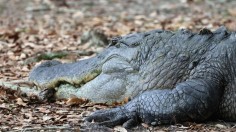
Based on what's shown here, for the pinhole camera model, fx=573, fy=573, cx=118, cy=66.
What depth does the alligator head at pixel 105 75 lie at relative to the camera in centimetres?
580

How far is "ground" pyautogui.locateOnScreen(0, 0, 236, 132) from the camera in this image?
5.31 m

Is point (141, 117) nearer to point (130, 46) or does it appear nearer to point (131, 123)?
point (131, 123)

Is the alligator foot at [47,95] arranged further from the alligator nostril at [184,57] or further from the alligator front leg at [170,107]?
the alligator nostril at [184,57]

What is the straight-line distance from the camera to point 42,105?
19.9ft

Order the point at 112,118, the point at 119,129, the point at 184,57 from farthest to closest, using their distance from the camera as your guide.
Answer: the point at 184,57 < the point at 112,118 < the point at 119,129

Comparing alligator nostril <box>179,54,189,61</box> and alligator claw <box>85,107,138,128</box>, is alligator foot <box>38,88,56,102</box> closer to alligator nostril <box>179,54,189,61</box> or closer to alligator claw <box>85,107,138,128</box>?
alligator claw <box>85,107,138,128</box>

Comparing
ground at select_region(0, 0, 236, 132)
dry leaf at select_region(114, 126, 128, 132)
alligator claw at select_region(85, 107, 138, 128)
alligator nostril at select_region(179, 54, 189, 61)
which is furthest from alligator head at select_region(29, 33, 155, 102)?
dry leaf at select_region(114, 126, 128, 132)

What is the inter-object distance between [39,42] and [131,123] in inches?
216

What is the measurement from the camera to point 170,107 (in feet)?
16.6

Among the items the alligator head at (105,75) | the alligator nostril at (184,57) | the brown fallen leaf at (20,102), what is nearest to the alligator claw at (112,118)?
the alligator head at (105,75)

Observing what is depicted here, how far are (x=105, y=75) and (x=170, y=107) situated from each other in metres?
1.07

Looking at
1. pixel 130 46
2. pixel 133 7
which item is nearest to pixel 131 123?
pixel 130 46

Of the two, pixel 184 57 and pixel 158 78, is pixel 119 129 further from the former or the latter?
pixel 184 57

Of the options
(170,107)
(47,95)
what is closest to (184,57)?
(170,107)
